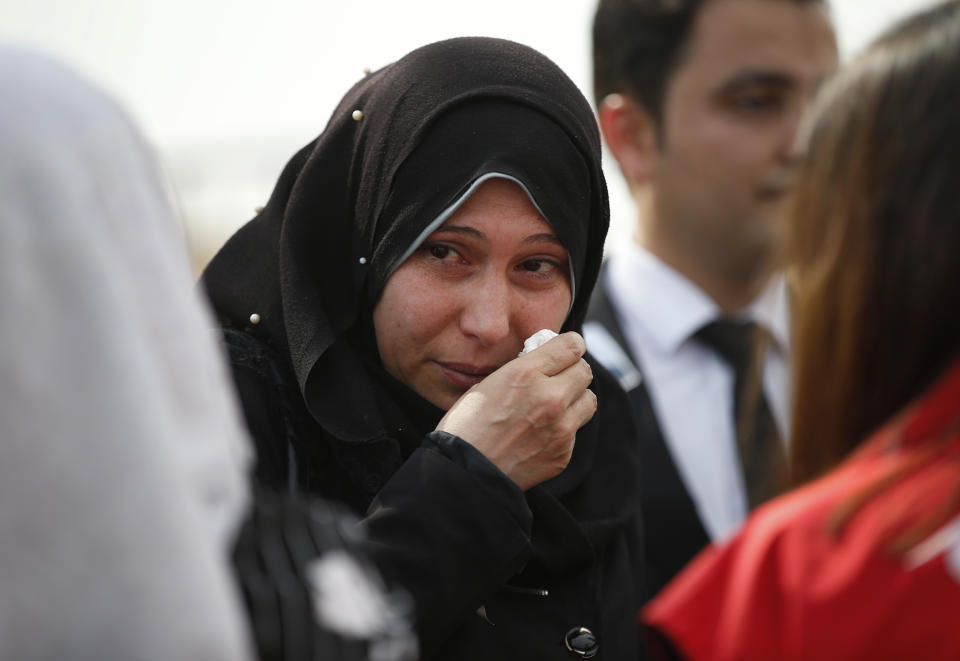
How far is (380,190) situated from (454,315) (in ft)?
1.11

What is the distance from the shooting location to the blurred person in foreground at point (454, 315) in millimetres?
2428

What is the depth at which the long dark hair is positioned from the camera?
1502 mm

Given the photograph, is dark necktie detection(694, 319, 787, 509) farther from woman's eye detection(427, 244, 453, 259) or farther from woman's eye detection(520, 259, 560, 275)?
woman's eye detection(427, 244, 453, 259)

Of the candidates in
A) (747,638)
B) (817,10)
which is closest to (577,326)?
(747,638)

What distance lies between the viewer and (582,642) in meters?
2.44

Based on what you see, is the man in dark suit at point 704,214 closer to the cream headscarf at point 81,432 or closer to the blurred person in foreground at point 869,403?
the blurred person in foreground at point 869,403

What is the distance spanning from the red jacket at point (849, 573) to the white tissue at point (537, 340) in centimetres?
109

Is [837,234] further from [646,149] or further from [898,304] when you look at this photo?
[646,149]

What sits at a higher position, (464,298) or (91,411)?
(91,411)

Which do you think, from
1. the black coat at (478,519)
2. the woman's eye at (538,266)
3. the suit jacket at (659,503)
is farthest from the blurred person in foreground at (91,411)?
the suit jacket at (659,503)

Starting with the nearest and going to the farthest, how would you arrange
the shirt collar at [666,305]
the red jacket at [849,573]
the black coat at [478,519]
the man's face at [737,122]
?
1. the red jacket at [849,573]
2. the black coat at [478,519]
3. the shirt collar at [666,305]
4. the man's face at [737,122]

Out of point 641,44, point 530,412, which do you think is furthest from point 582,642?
point 641,44

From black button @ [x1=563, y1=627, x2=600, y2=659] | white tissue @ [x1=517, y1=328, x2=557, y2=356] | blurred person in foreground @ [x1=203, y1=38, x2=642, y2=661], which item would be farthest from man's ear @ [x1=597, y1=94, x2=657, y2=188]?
black button @ [x1=563, y1=627, x2=600, y2=659]

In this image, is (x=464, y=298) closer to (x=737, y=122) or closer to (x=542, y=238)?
(x=542, y=238)
